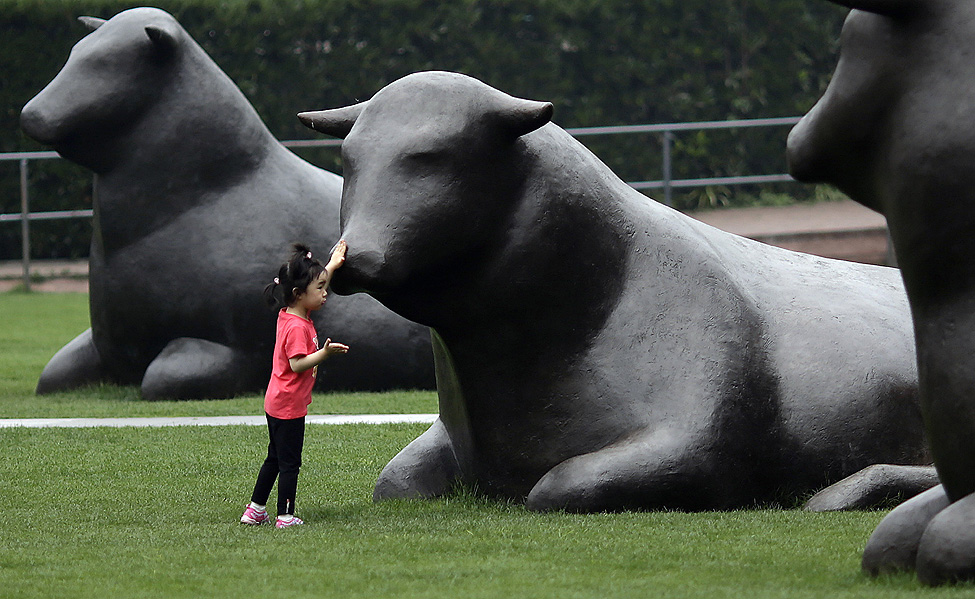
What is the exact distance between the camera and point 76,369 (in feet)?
33.6

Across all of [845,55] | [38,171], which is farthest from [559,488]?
[38,171]

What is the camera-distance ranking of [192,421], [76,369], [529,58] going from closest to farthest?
[192,421], [76,369], [529,58]

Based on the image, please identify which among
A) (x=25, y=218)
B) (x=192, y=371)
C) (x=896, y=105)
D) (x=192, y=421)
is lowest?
(x=25, y=218)

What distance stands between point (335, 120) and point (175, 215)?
4.21m

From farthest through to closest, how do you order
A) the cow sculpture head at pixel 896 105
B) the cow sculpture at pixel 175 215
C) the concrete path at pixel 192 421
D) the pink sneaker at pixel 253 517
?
the cow sculpture at pixel 175 215 → the concrete path at pixel 192 421 → the pink sneaker at pixel 253 517 → the cow sculpture head at pixel 896 105

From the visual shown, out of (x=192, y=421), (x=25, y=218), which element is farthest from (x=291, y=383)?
(x=25, y=218)

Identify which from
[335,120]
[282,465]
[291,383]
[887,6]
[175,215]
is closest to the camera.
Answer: [887,6]

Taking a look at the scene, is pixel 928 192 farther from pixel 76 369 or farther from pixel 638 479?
pixel 76 369

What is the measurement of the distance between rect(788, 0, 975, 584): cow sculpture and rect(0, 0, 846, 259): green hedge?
1536cm

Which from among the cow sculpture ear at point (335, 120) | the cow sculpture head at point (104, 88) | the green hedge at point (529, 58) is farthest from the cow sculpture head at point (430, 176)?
the green hedge at point (529, 58)

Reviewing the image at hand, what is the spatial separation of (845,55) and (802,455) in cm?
205

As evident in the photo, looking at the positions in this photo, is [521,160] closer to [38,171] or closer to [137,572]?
[137,572]

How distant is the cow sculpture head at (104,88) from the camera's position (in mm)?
9508

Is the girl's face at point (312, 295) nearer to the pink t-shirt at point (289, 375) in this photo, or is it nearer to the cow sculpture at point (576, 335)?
the pink t-shirt at point (289, 375)
